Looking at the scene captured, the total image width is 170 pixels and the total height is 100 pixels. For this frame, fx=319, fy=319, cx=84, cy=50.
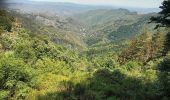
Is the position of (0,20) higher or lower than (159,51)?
higher

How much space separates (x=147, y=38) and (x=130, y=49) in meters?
8.02

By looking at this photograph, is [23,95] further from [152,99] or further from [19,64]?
[152,99]

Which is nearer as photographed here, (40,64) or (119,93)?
(119,93)

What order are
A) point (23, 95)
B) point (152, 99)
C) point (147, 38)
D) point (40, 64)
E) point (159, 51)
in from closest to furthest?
1. point (152, 99)
2. point (23, 95)
3. point (40, 64)
4. point (159, 51)
5. point (147, 38)

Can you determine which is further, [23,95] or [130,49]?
[130,49]

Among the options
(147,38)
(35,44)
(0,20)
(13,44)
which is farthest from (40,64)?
(147,38)

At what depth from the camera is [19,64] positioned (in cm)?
4194

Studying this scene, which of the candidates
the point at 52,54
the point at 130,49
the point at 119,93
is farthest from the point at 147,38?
the point at 119,93

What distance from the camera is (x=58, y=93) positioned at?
37.2 m

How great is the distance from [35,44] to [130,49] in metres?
33.9

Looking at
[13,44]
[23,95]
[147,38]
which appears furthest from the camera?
[147,38]

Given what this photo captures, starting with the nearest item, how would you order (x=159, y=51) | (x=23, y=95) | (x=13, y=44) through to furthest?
(x=23, y=95) → (x=13, y=44) → (x=159, y=51)

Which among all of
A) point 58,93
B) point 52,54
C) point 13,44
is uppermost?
point 58,93

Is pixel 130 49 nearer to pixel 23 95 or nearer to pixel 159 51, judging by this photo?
pixel 159 51
